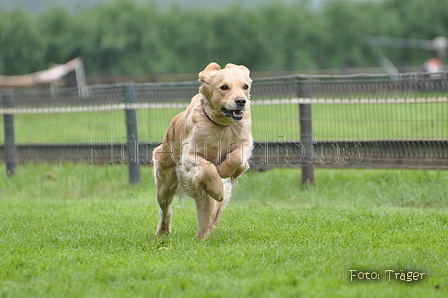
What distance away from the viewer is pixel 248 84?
A: 612cm

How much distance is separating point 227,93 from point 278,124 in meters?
4.74

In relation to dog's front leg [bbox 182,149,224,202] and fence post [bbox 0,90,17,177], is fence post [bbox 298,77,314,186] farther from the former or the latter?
fence post [bbox 0,90,17,177]

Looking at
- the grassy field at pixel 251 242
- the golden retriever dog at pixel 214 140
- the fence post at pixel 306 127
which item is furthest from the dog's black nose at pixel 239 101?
the fence post at pixel 306 127

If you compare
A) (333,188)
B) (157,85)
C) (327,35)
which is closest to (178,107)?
(157,85)

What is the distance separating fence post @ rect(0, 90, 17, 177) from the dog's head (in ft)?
23.5

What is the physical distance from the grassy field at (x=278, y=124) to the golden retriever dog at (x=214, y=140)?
12.1 feet

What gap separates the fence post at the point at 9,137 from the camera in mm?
12336

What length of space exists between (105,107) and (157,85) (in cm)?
110

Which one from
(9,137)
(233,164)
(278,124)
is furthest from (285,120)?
(9,137)

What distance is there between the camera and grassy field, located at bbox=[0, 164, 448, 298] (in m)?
4.46

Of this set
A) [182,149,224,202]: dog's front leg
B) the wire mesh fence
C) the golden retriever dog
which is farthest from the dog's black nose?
the wire mesh fence

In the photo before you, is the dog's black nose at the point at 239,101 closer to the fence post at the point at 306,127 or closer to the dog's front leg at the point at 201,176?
the dog's front leg at the point at 201,176

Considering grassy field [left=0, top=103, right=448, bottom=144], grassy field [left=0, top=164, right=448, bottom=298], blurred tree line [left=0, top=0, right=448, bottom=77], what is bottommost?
grassy field [left=0, top=164, right=448, bottom=298]

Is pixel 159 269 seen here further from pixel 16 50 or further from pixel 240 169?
pixel 16 50
